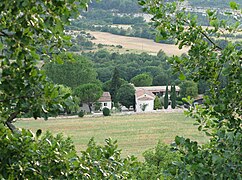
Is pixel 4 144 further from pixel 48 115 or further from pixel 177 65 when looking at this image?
pixel 177 65

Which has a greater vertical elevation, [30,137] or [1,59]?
[1,59]

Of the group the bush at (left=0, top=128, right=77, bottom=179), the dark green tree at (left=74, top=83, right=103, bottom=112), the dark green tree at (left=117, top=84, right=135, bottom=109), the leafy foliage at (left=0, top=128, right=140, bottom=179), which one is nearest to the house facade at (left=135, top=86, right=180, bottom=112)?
the dark green tree at (left=117, top=84, right=135, bottom=109)

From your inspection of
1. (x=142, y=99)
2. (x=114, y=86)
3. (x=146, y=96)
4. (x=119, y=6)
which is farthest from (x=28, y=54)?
(x=119, y=6)

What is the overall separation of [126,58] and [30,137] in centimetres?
5588

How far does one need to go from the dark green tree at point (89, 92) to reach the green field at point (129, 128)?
14.5ft

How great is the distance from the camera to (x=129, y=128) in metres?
38.9

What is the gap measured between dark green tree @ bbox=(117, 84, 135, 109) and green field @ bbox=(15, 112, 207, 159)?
111 inches

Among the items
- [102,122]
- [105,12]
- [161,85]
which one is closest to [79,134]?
[102,122]

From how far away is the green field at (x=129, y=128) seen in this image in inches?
1272

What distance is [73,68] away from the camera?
50.2m

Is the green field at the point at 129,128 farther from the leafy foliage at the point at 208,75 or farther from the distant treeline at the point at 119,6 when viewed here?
the distant treeline at the point at 119,6

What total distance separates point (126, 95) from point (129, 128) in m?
9.13

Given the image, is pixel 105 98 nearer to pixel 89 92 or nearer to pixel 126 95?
pixel 89 92

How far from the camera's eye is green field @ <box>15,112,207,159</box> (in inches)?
1272
